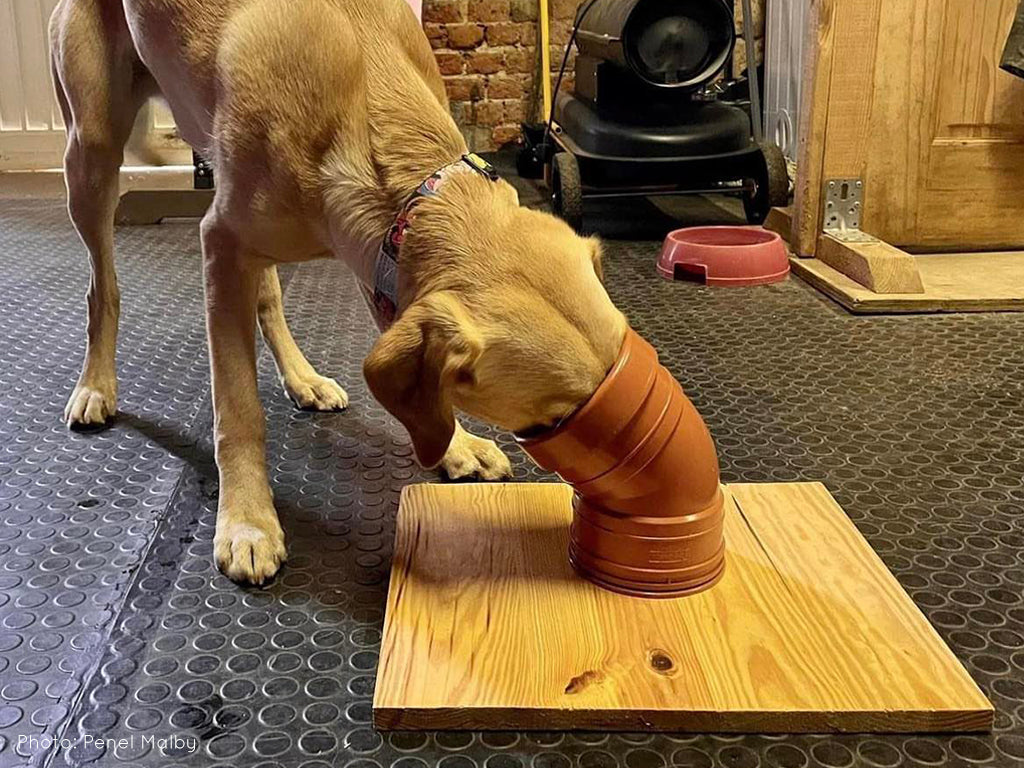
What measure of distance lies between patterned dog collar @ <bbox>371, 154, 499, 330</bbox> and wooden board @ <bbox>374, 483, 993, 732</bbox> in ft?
1.17

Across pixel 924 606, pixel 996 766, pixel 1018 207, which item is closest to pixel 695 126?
pixel 1018 207

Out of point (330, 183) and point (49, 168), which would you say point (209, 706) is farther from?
point (49, 168)

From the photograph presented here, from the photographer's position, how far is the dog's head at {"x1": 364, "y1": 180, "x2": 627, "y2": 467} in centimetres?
108

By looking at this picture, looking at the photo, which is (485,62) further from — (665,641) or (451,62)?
(665,641)

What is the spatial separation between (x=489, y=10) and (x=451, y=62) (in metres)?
0.31

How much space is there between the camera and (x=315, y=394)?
1.95 m

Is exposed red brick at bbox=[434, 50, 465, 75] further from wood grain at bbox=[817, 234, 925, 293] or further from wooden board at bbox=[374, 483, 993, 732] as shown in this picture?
wooden board at bbox=[374, 483, 993, 732]

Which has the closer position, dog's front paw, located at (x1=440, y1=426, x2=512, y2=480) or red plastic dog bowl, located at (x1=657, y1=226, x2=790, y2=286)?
dog's front paw, located at (x1=440, y1=426, x2=512, y2=480)

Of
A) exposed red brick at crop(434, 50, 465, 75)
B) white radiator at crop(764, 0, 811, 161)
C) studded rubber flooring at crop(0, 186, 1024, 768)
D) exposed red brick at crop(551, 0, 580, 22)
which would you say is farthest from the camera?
exposed red brick at crop(434, 50, 465, 75)

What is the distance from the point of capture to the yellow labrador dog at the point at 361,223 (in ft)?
3.59

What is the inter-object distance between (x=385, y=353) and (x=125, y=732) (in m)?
0.49

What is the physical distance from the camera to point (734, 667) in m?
1.09

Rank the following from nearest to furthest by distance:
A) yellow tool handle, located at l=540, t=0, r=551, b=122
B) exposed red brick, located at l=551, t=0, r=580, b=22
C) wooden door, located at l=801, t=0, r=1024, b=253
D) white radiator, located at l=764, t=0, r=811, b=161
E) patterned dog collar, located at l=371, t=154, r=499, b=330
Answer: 1. patterned dog collar, located at l=371, t=154, r=499, b=330
2. wooden door, located at l=801, t=0, r=1024, b=253
3. white radiator, located at l=764, t=0, r=811, b=161
4. yellow tool handle, located at l=540, t=0, r=551, b=122
5. exposed red brick, located at l=551, t=0, r=580, b=22

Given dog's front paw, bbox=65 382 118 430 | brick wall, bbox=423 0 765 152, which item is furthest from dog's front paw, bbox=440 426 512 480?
brick wall, bbox=423 0 765 152
